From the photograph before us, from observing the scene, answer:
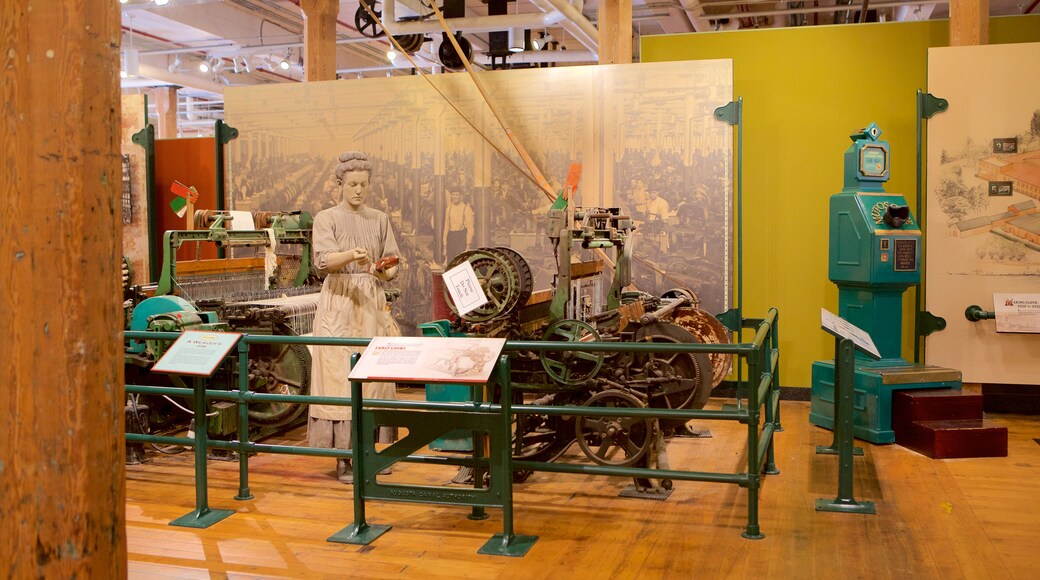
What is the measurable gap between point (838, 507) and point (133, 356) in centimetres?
415

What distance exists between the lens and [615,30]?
8242 millimetres

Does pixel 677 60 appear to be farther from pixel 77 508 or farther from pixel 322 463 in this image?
pixel 77 508

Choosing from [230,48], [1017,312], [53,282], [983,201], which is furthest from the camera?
[230,48]

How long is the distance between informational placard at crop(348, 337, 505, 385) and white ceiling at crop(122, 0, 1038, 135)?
17.1 ft

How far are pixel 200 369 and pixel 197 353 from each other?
0.17 m

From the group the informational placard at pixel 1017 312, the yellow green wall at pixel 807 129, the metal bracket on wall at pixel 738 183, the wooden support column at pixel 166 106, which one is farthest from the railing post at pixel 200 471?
the wooden support column at pixel 166 106

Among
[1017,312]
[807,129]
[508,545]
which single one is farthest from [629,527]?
[807,129]

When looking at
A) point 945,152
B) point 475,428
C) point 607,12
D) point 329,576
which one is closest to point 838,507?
point 475,428

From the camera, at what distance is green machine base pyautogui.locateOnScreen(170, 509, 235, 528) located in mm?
4633

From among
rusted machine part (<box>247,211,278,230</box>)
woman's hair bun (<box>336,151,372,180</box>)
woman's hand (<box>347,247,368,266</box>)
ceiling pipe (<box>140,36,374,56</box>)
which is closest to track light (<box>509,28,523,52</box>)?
ceiling pipe (<box>140,36,374,56</box>)

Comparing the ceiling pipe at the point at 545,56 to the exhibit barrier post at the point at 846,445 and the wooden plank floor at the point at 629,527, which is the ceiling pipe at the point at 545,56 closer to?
the wooden plank floor at the point at 629,527

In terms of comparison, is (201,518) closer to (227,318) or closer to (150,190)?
(227,318)

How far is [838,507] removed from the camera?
186 inches

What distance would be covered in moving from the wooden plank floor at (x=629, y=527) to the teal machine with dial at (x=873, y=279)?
0.48 m
